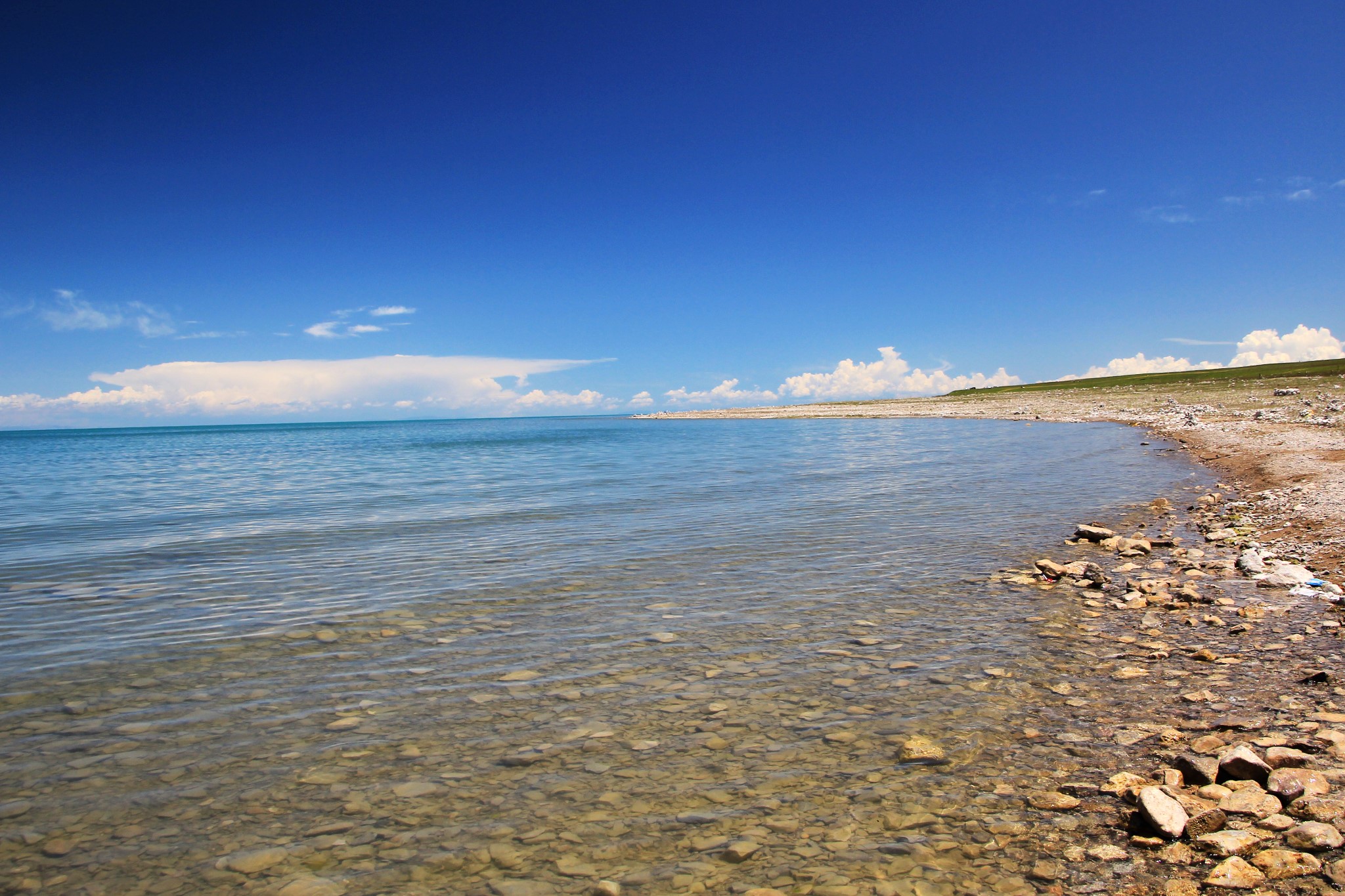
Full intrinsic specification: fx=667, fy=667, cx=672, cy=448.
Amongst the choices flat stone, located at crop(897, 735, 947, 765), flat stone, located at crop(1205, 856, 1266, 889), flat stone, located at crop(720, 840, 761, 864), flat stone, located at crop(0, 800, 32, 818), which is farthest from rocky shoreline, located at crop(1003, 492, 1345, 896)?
flat stone, located at crop(0, 800, 32, 818)

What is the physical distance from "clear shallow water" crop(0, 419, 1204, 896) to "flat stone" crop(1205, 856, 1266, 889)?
0.84 metres

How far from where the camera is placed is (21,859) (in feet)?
14.5

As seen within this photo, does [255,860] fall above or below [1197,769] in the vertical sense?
below

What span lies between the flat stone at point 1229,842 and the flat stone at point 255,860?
5778mm

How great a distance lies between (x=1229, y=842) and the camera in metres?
4.00

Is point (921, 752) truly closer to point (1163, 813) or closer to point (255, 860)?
point (1163, 813)

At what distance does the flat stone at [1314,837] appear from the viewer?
3.93 metres

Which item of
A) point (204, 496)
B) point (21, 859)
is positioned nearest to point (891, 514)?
point (21, 859)

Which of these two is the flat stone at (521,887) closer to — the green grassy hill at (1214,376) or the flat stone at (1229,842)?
the flat stone at (1229,842)

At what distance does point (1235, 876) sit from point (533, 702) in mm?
5326

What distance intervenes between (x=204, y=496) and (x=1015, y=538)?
26.6m

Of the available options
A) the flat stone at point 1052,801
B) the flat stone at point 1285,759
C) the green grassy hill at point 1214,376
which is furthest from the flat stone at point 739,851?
the green grassy hill at point 1214,376

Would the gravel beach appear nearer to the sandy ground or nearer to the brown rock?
the brown rock

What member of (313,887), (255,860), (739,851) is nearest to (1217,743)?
(739,851)
